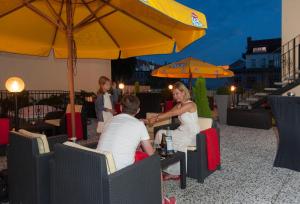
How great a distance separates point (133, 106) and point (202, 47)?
88979 millimetres

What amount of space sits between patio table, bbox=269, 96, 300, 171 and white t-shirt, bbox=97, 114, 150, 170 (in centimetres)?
280

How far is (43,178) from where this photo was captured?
8.98ft

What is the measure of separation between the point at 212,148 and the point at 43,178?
245 centimetres

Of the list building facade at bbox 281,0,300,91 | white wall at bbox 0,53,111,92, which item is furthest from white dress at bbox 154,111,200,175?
white wall at bbox 0,53,111,92

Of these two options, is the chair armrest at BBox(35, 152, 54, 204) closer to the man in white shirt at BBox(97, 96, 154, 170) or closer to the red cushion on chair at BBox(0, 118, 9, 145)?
the man in white shirt at BBox(97, 96, 154, 170)

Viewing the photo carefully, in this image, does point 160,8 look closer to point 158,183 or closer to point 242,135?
point 158,183

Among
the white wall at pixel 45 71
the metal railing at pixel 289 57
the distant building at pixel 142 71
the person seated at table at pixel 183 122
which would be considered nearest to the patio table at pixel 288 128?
the person seated at table at pixel 183 122

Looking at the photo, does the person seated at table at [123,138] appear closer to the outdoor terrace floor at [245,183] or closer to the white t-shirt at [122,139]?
the white t-shirt at [122,139]

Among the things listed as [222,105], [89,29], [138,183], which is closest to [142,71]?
[222,105]

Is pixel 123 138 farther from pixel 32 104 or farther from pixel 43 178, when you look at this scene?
pixel 32 104

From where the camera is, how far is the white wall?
529 inches

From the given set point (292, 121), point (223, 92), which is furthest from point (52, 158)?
point (223, 92)

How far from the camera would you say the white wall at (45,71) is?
13.4 meters

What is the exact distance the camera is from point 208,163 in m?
4.12
